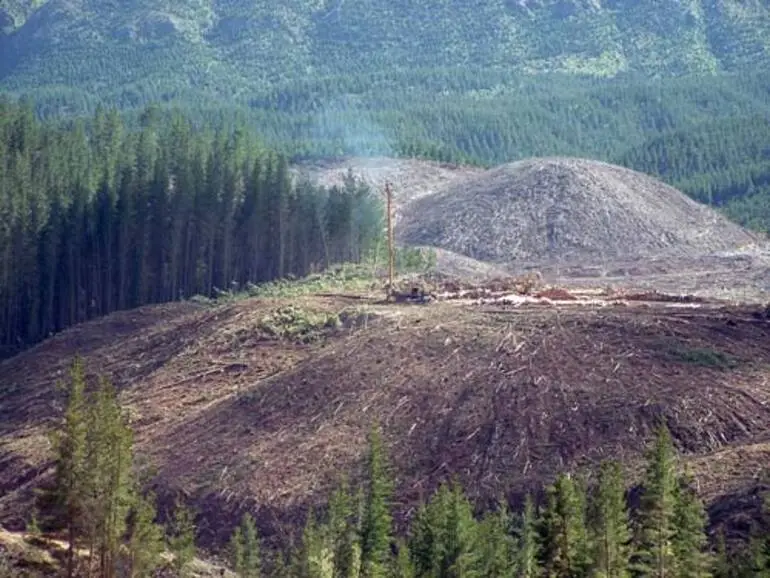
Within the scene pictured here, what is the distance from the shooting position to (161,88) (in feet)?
518

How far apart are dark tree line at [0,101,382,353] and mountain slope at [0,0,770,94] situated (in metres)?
100

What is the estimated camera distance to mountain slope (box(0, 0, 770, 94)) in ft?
558

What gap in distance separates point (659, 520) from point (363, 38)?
6084 inches

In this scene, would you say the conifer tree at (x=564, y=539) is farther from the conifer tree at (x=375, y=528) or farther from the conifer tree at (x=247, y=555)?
the conifer tree at (x=247, y=555)

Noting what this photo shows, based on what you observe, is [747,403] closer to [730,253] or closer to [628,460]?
[628,460]

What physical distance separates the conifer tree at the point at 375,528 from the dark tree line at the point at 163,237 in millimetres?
32382

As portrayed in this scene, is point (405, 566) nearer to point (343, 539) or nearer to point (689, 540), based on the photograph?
point (343, 539)

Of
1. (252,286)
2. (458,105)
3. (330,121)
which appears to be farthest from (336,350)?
(458,105)

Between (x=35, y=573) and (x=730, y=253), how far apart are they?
47.5 metres

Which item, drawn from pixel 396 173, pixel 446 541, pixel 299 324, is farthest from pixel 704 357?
pixel 396 173

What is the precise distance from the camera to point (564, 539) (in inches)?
1046

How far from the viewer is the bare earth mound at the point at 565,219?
230 ft

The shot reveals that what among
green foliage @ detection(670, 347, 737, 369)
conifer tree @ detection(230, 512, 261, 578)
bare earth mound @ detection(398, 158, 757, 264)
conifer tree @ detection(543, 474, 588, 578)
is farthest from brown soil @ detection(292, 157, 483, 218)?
conifer tree @ detection(543, 474, 588, 578)

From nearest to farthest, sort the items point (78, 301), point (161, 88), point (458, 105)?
point (78, 301) < point (458, 105) < point (161, 88)
